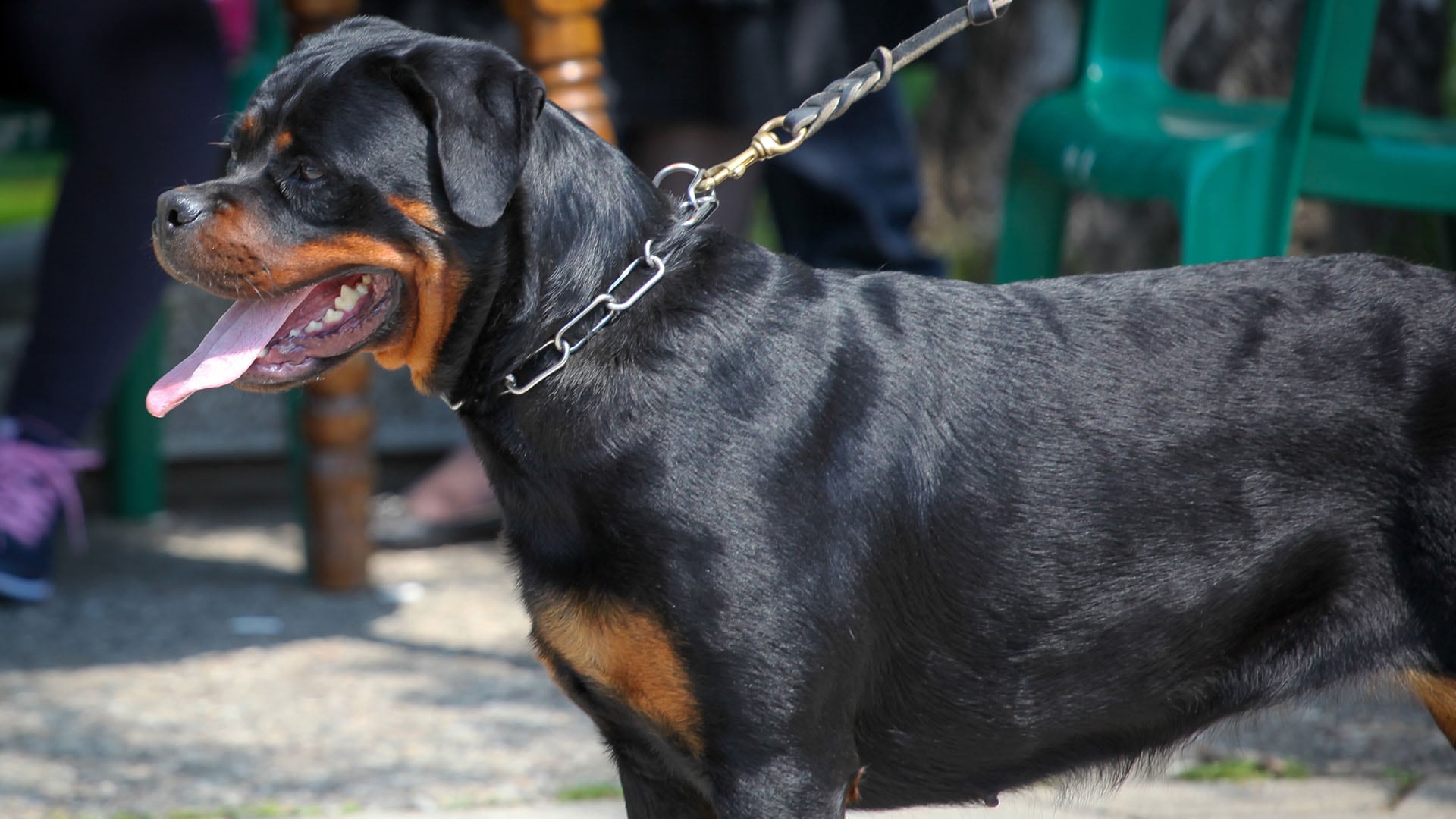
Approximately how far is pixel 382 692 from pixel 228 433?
2.17 m

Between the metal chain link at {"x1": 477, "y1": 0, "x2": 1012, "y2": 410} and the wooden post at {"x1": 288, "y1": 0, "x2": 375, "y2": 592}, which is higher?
the metal chain link at {"x1": 477, "y1": 0, "x2": 1012, "y2": 410}

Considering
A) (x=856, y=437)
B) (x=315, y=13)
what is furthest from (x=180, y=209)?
(x=315, y=13)

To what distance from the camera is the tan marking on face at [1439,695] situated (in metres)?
2.59

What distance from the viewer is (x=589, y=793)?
11.2ft

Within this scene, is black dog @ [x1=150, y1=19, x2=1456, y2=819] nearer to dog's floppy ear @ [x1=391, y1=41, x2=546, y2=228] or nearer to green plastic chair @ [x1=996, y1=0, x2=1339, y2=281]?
dog's floppy ear @ [x1=391, y1=41, x2=546, y2=228]

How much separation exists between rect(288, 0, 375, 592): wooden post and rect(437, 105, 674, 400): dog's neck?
6.62 feet

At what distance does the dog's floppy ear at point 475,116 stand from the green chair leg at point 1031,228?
2.40 m

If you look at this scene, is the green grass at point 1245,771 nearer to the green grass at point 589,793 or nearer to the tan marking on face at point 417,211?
the green grass at point 589,793

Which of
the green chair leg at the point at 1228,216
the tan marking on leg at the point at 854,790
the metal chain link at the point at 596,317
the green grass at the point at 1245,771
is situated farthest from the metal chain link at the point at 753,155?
the green grass at the point at 1245,771

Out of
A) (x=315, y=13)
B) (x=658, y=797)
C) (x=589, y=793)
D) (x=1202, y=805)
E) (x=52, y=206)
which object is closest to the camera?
(x=658, y=797)

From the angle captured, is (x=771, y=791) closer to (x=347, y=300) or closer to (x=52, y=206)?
(x=347, y=300)

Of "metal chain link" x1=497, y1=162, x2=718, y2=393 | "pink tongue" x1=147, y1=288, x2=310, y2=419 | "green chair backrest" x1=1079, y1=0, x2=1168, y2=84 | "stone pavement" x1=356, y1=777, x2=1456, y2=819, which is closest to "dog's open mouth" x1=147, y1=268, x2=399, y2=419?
"pink tongue" x1=147, y1=288, x2=310, y2=419

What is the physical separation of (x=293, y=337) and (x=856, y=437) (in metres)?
0.91

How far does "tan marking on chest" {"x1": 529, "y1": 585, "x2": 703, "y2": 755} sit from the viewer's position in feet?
7.64
